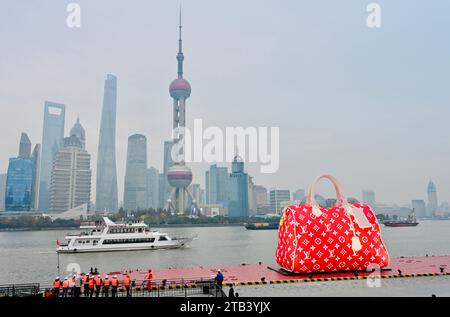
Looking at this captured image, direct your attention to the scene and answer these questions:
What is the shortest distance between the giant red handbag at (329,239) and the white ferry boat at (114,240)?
37.9 m

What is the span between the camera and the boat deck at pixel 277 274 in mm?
22375

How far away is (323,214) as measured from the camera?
23.6 meters

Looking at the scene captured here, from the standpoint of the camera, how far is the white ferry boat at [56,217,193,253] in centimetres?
5620

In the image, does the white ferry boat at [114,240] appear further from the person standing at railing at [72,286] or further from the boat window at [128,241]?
the person standing at railing at [72,286]

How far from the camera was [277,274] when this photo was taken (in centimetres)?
2458

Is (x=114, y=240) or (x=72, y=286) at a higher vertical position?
(x=72, y=286)

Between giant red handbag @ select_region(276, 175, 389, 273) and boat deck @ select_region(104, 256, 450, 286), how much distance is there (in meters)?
0.68

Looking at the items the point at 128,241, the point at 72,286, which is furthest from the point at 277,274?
the point at 128,241

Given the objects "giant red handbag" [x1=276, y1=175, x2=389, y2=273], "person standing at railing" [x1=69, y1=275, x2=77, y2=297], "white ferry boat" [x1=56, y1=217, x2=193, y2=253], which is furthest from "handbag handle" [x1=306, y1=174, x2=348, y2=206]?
"white ferry boat" [x1=56, y1=217, x2=193, y2=253]

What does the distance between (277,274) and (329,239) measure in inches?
165

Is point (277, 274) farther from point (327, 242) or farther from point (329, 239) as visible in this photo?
point (329, 239)
